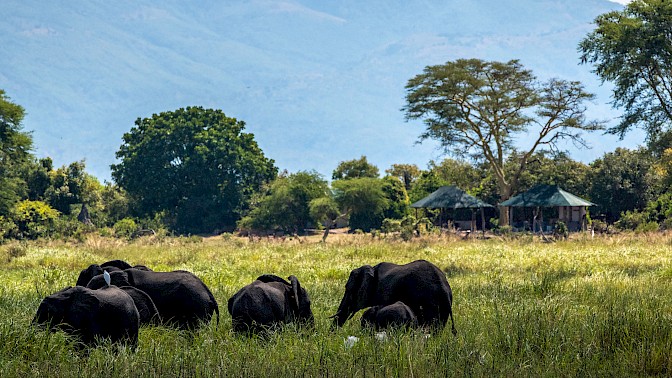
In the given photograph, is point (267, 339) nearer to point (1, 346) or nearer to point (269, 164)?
point (1, 346)

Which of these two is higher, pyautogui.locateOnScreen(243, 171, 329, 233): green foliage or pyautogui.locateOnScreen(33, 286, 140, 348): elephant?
pyautogui.locateOnScreen(243, 171, 329, 233): green foliage

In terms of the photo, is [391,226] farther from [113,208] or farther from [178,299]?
[178,299]

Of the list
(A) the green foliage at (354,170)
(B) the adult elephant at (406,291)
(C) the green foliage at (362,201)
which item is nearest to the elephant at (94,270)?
→ (B) the adult elephant at (406,291)

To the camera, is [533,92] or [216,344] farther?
[533,92]

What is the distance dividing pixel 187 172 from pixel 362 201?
15.2m

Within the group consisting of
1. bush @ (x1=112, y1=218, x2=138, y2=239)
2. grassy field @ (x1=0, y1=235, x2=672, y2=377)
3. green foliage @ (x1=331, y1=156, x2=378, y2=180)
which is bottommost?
grassy field @ (x1=0, y1=235, x2=672, y2=377)

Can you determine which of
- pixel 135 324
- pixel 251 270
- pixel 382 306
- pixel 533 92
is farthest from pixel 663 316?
pixel 533 92

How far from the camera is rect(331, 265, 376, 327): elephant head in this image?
1018 centimetres

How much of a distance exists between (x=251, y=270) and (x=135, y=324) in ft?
38.6

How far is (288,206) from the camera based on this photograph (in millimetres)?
57469

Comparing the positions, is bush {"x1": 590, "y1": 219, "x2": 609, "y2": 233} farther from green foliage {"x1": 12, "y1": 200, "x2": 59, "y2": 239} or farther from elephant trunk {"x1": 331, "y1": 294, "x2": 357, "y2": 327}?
elephant trunk {"x1": 331, "y1": 294, "x2": 357, "y2": 327}

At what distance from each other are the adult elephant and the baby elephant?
23 cm

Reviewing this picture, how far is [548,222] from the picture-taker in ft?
174

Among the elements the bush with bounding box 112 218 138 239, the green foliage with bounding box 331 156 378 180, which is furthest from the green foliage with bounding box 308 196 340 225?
the green foliage with bounding box 331 156 378 180
